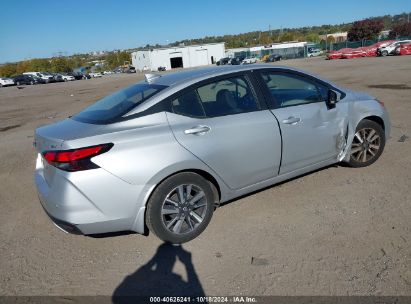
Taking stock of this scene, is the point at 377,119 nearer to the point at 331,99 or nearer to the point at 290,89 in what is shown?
the point at 331,99

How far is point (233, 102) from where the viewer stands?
380 centimetres

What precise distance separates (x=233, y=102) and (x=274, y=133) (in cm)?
56

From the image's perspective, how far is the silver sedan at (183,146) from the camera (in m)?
3.05

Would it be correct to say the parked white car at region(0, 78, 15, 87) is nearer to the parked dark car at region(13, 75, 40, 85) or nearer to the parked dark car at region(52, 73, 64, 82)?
the parked dark car at region(13, 75, 40, 85)

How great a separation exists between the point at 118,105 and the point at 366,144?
3408 millimetres

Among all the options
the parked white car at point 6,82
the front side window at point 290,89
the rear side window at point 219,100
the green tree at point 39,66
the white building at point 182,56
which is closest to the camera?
the rear side window at point 219,100

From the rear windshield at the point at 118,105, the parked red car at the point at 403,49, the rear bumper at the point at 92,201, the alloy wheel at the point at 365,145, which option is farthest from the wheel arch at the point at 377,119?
the parked red car at the point at 403,49

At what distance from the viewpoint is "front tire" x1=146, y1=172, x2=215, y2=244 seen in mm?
3286

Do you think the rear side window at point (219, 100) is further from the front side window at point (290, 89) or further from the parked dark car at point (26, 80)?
the parked dark car at point (26, 80)

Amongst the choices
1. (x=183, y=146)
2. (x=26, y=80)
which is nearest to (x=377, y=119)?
(x=183, y=146)

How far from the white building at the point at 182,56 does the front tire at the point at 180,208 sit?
84.0 m

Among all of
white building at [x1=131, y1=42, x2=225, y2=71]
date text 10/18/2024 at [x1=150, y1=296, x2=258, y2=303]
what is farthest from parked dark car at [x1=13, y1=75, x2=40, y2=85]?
date text 10/18/2024 at [x1=150, y1=296, x2=258, y2=303]

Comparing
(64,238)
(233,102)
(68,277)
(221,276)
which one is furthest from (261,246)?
(64,238)

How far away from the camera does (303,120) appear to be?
13.4ft
